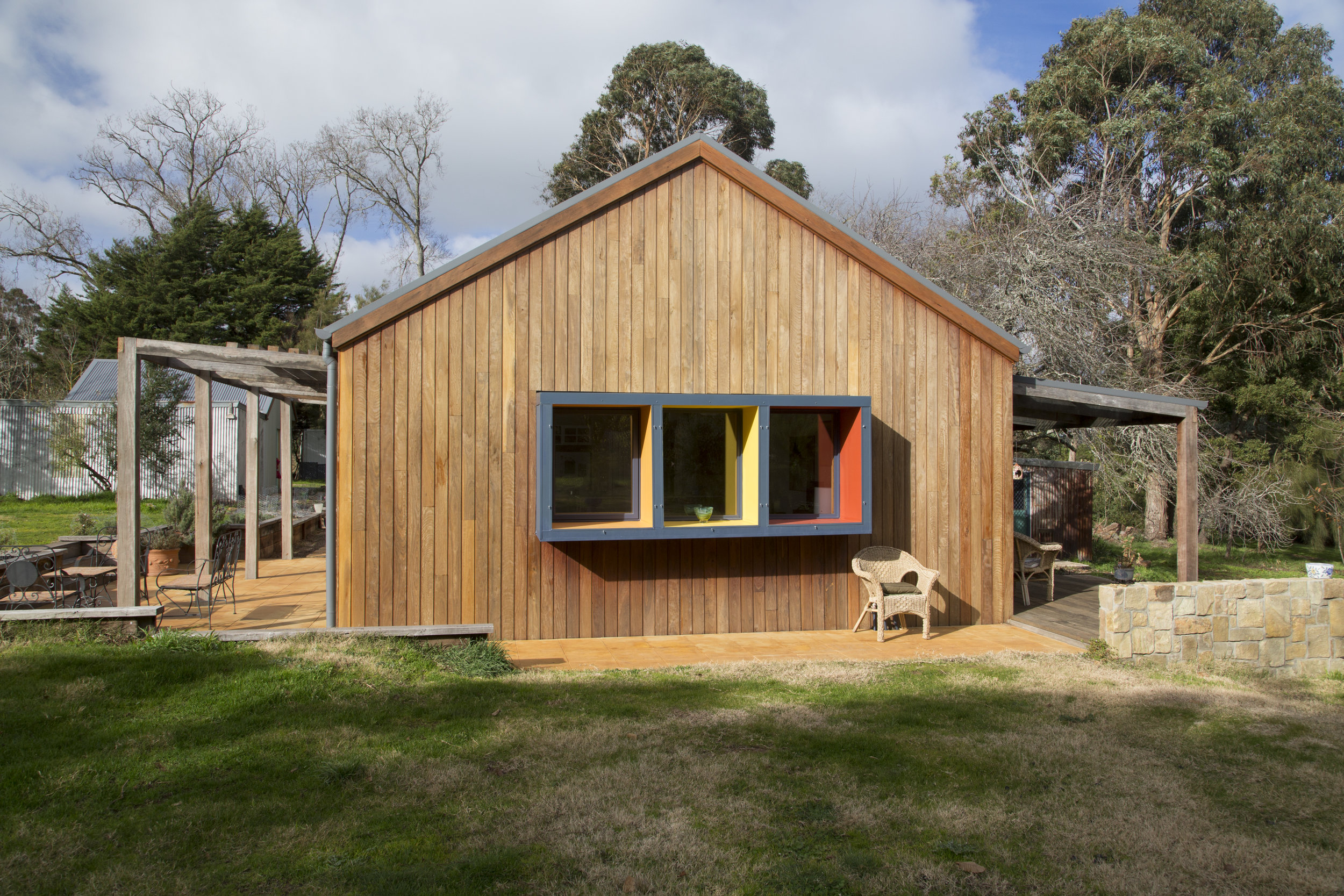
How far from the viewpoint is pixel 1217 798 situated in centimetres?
427

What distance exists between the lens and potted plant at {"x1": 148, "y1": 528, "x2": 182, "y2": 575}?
36.3 feet

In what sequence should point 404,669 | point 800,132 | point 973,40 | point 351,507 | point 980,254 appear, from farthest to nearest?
point 800,132 → point 973,40 → point 980,254 → point 351,507 → point 404,669

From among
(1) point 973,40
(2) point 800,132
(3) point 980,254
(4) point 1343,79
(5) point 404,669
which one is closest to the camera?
(5) point 404,669

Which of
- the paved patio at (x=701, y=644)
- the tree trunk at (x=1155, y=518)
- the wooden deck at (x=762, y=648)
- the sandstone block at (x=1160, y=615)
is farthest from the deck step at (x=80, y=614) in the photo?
the tree trunk at (x=1155, y=518)

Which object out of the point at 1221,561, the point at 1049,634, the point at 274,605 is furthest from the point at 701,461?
the point at 1221,561

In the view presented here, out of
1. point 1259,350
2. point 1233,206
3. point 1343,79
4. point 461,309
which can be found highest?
point 1343,79

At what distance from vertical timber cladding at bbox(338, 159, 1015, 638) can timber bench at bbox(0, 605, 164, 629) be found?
4.74 ft

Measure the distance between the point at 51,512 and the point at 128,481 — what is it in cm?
1544

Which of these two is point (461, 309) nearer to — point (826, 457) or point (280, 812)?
point (826, 457)

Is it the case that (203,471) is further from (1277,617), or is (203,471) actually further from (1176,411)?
(1277,617)

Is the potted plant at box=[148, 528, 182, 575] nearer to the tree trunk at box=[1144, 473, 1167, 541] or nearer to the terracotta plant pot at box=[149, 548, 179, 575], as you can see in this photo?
the terracotta plant pot at box=[149, 548, 179, 575]

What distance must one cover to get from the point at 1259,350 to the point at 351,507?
844 inches

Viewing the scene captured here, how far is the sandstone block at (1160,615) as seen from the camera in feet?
24.1

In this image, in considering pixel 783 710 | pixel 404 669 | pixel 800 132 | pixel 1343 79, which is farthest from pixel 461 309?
pixel 1343 79
